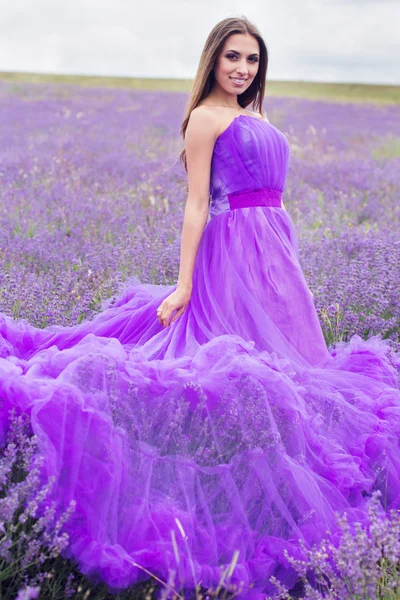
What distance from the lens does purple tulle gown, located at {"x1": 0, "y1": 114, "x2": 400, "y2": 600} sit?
1848 millimetres

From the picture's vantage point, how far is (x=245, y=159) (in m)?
2.66

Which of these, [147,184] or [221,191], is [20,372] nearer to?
[221,191]

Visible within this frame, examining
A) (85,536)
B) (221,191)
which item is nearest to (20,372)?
(85,536)

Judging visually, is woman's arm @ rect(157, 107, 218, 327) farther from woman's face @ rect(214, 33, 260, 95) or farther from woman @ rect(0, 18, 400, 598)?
woman's face @ rect(214, 33, 260, 95)

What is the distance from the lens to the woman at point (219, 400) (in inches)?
73.2

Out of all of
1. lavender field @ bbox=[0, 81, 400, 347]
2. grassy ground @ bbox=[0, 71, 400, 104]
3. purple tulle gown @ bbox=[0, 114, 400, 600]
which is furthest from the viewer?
grassy ground @ bbox=[0, 71, 400, 104]

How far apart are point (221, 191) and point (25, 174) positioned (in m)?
4.11

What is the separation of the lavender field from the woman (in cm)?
63

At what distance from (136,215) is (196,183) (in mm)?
2715

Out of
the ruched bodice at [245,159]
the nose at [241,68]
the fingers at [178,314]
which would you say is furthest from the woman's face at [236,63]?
the fingers at [178,314]

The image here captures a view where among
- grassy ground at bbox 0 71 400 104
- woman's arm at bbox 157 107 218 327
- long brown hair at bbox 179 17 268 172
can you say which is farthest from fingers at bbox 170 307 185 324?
grassy ground at bbox 0 71 400 104

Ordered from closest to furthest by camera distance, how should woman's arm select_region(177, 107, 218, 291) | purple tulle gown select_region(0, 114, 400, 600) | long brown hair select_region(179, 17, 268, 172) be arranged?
purple tulle gown select_region(0, 114, 400, 600), woman's arm select_region(177, 107, 218, 291), long brown hair select_region(179, 17, 268, 172)

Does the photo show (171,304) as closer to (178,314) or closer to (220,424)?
(178,314)

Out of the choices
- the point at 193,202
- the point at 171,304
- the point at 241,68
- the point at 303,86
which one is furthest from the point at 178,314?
the point at 303,86
